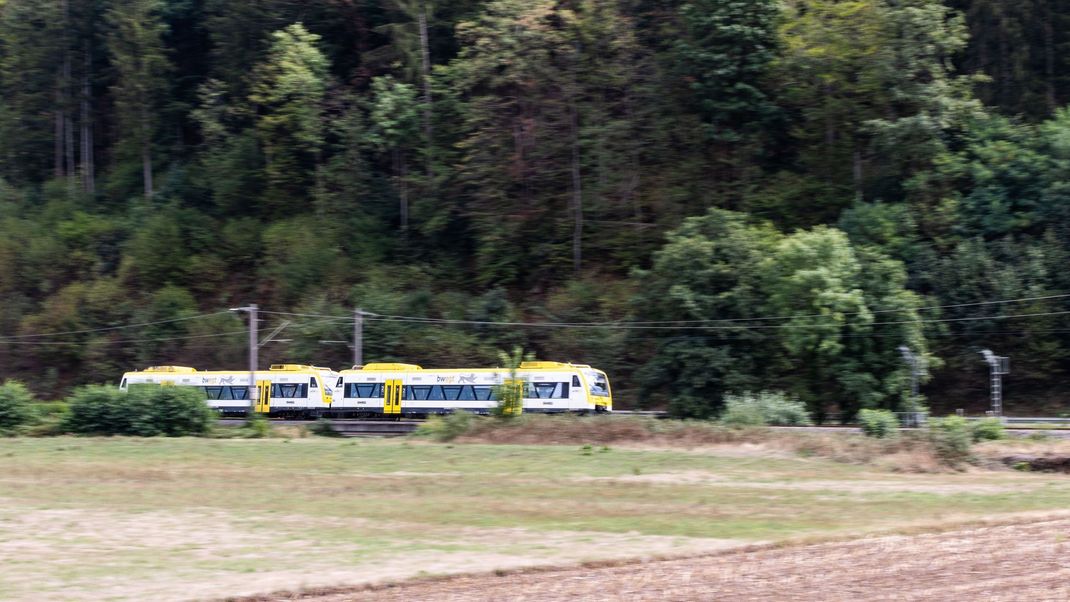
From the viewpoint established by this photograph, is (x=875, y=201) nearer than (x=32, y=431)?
No

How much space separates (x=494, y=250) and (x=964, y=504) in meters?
44.3

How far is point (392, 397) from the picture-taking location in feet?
177

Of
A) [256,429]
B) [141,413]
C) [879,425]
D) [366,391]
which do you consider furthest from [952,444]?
[141,413]

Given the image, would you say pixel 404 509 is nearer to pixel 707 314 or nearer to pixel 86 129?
pixel 707 314

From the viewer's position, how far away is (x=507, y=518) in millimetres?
21453

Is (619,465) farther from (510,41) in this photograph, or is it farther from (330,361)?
(510,41)

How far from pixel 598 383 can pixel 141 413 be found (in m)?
19.9

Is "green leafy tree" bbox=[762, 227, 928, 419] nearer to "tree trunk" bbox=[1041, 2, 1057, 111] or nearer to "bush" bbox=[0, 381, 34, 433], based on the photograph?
"tree trunk" bbox=[1041, 2, 1057, 111]

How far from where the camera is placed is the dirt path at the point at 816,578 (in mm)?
14336

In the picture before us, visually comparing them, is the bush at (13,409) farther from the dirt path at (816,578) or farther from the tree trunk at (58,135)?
the tree trunk at (58,135)

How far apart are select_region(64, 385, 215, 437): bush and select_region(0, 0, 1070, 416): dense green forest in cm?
1410

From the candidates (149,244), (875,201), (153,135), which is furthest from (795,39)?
(153,135)

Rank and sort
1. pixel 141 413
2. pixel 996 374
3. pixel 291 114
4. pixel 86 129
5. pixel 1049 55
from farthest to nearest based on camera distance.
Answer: pixel 86 129
pixel 291 114
pixel 1049 55
pixel 996 374
pixel 141 413

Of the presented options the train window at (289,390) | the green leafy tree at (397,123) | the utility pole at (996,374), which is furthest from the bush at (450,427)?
the green leafy tree at (397,123)
